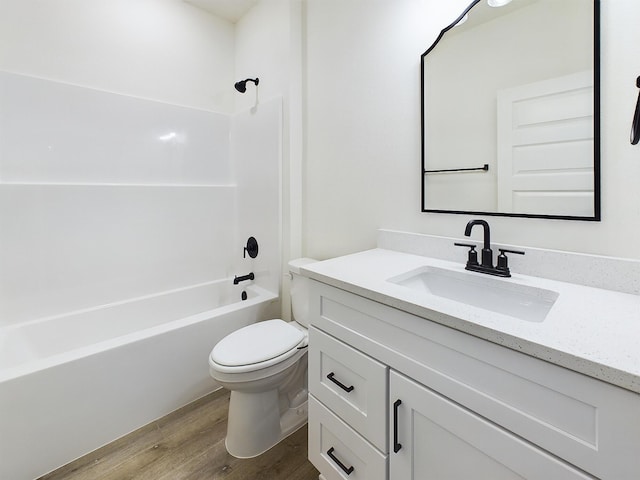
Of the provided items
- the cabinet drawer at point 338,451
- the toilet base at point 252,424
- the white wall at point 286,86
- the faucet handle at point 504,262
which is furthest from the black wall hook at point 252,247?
the faucet handle at point 504,262

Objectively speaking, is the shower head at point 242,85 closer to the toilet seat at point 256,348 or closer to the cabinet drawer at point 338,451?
the toilet seat at point 256,348

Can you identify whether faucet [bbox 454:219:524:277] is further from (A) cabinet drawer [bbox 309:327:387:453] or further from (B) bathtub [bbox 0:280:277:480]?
(B) bathtub [bbox 0:280:277:480]

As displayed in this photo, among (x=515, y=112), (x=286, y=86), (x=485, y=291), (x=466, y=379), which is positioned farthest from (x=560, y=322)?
(x=286, y=86)

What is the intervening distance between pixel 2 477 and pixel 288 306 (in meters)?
1.46

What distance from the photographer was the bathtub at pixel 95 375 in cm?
131

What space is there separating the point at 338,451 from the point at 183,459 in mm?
799

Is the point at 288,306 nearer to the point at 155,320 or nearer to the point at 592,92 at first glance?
the point at 155,320

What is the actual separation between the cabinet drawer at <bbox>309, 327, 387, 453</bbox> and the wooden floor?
51 centimetres

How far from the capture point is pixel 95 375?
148 cm

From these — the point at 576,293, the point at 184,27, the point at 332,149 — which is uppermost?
the point at 184,27

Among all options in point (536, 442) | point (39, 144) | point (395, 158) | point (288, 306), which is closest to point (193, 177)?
point (39, 144)

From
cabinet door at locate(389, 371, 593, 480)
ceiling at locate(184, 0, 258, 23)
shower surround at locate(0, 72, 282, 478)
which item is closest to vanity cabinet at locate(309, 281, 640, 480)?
cabinet door at locate(389, 371, 593, 480)

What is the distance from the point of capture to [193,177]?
8.05 feet

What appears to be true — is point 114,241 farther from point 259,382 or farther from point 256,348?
point 259,382
